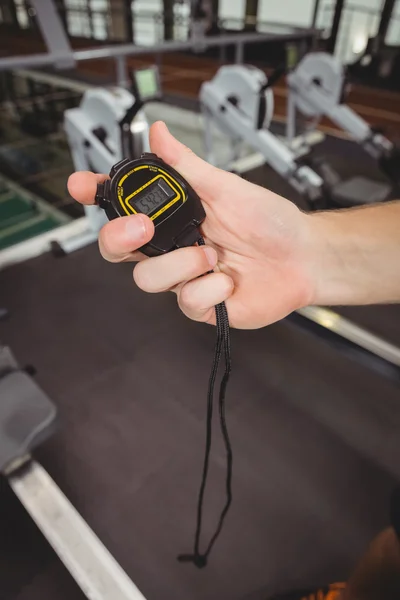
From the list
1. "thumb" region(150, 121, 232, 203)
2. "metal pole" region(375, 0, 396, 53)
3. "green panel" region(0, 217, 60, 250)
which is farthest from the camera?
"metal pole" region(375, 0, 396, 53)

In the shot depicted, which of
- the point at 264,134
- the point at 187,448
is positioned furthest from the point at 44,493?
the point at 264,134

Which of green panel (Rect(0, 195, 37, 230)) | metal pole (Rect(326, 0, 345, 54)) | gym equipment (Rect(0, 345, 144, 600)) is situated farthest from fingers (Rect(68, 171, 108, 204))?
metal pole (Rect(326, 0, 345, 54))

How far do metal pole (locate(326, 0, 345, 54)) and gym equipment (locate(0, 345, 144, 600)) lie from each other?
691cm

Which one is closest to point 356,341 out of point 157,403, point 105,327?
point 157,403

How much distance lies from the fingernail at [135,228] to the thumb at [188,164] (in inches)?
7.1

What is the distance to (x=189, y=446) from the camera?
1437 mm

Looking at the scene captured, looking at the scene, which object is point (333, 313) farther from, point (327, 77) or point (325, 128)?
point (325, 128)

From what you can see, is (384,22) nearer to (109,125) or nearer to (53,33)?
(53,33)

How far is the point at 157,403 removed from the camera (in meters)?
1.58

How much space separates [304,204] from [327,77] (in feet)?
3.40

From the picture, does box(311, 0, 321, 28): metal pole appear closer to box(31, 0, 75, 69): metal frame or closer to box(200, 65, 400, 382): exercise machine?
box(200, 65, 400, 382): exercise machine

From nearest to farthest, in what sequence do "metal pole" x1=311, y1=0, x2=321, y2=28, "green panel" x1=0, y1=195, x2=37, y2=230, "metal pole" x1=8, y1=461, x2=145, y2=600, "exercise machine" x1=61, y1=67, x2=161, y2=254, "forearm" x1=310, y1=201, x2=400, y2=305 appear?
"forearm" x1=310, y1=201, x2=400, y2=305 → "metal pole" x1=8, y1=461, x2=145, y2=600 → "exercise machine" x1=61, y1=67, x2=161, y2=254 → "green panel" x1=0, y1=195, x2=37, y2=230 → "metal pole" x1=311, y1=0, x2=321, y2=28

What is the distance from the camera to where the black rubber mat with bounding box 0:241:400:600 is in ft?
3.80

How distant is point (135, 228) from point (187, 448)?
988mm
